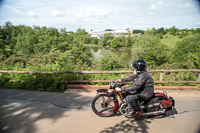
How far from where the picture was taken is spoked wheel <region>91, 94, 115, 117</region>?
398 centimetres

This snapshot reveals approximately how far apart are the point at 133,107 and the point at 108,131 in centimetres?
96

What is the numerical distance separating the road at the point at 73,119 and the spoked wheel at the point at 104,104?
17 centimetres

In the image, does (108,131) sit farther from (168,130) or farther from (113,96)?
(168,130)

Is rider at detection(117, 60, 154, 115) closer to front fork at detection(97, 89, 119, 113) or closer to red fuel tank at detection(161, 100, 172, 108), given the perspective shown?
front fork at detection(97, 89, 119, 113)

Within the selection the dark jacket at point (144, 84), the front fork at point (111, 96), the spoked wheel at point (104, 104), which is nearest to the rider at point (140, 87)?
the dark jacket at point (144, 84)

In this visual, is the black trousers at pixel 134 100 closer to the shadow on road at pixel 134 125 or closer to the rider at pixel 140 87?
the rider at pixel 140 87

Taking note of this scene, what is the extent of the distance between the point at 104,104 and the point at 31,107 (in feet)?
8.28

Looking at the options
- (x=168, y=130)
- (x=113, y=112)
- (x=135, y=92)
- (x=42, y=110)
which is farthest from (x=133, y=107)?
(x=42, y=110)

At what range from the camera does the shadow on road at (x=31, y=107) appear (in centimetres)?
355

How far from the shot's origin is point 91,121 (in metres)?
3.77

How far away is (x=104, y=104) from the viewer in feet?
13.7

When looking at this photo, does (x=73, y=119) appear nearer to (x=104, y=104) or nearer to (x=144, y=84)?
(x=104, y=104)

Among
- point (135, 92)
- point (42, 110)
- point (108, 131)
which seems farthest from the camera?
point (42, 110)

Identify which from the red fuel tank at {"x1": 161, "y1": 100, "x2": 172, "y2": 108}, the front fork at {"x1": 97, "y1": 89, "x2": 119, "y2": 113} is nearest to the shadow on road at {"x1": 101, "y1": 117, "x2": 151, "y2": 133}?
the front fork at {"x1": 97, "y1": 89, "x2": 119, "y2": 113}
